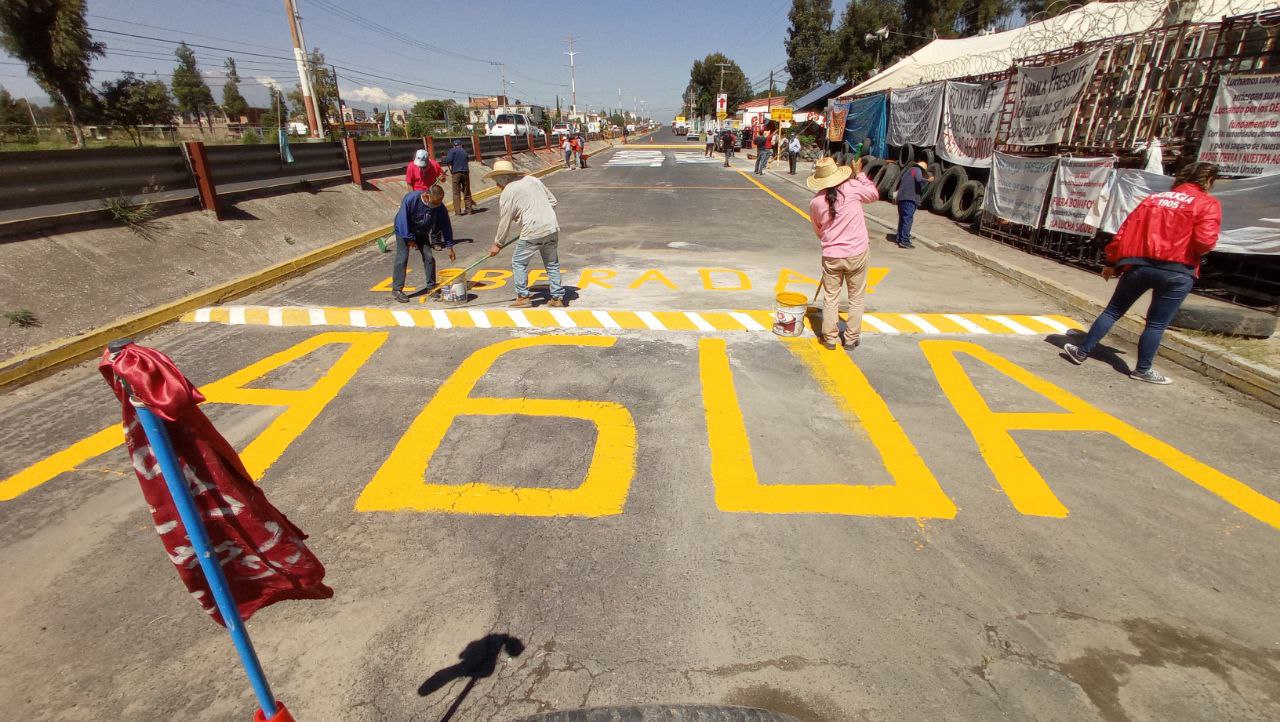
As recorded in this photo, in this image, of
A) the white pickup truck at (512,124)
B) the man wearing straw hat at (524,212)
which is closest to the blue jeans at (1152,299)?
the man wearing straw hat at (524,212)

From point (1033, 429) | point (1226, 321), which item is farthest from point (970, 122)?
point (1033, 429)

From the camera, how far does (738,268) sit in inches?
373

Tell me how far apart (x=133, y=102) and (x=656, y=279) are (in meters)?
53.7

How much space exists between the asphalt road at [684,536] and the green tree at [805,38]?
242ft

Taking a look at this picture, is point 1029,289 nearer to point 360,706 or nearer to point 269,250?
point 360,706

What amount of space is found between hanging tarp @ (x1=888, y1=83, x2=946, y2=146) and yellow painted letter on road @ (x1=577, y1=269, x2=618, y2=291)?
11316 mm

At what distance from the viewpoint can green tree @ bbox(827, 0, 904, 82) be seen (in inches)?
1994

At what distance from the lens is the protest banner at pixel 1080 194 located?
27.4 feet

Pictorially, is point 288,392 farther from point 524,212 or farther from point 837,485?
point 837,485

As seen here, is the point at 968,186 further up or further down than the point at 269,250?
further up

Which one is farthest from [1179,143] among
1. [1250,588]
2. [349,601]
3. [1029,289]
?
[349,601]

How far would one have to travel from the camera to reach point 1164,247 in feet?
15.5

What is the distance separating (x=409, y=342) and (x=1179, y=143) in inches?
430

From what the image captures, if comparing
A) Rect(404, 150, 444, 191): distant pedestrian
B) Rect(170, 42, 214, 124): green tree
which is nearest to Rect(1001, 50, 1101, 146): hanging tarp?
Rect(404, 150, 444, 191): distant pedestrian
